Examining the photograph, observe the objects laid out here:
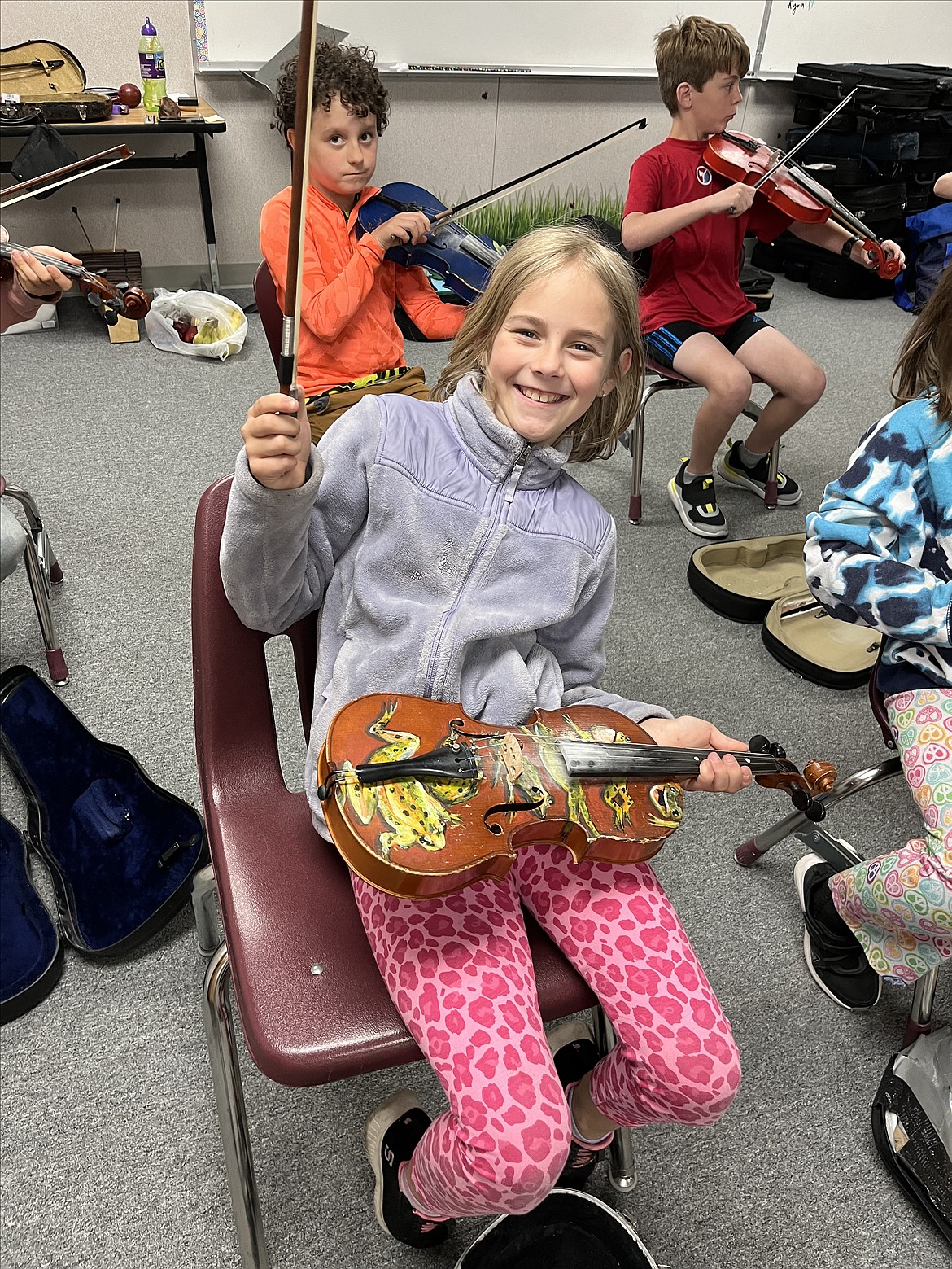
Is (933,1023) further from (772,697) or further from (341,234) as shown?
(341,234)

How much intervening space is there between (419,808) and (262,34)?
3.61m

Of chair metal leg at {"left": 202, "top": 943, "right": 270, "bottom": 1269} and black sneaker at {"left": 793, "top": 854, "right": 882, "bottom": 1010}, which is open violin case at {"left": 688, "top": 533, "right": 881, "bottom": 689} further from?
chair metal leg at {"left": 202, "top": 943, "right": 270, "bottom": 1269}

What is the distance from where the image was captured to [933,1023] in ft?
4.53

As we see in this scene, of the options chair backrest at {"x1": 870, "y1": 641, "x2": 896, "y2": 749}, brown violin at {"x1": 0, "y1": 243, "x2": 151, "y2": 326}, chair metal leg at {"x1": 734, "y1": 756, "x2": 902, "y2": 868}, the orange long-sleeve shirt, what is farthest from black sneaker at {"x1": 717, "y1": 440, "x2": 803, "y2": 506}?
brown violin at {"x1": 0, "y1": 243, "x2": 151, "y2": 326}

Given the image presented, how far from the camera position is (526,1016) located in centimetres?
92

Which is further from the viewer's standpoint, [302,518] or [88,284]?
[88,284]

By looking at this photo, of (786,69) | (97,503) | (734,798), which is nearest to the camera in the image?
(734,798)

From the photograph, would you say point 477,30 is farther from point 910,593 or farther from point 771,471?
point 910,593

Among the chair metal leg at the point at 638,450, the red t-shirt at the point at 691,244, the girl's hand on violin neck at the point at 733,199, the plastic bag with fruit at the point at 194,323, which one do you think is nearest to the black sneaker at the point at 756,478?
the chair metal leg at the point at 638,450

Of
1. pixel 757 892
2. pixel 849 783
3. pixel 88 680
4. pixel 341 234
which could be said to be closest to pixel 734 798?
pixel 757 892

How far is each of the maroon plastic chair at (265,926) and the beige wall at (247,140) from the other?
316 centimetres

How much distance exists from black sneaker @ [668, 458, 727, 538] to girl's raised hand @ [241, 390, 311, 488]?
1835mm

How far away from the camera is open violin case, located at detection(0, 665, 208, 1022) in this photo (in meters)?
1.38

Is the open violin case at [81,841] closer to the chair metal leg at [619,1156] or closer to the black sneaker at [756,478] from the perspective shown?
the chair metal leg at [619,1156]
